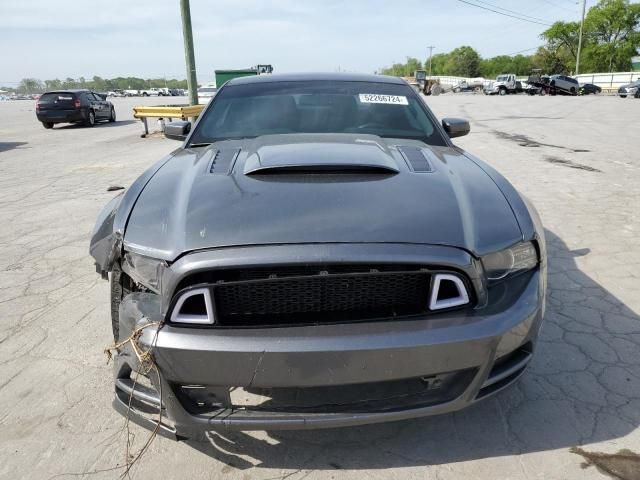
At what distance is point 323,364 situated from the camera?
1551 millimetres

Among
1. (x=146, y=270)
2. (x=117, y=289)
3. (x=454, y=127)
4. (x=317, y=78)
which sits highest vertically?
(x=317, y=78)

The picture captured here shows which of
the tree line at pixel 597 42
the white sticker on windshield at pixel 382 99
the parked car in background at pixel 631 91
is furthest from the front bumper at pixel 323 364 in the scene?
the tree line at pixel 597 42

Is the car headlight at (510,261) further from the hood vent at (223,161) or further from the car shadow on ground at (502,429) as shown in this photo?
the hood vent at (223,161)

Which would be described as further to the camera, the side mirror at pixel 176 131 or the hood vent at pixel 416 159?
the side mirror at pixel 176 131

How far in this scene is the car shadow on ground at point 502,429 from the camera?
76.2 inches

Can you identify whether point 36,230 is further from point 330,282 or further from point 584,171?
point 584,171

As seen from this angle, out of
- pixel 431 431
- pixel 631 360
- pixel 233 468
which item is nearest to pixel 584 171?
pixel 631 360

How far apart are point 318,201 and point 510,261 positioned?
77 cm

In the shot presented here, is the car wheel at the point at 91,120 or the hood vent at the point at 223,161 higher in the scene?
the hood vent at the point at 223,161

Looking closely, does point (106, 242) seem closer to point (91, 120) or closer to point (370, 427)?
point (370, 427)

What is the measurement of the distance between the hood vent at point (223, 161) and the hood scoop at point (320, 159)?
0.08m

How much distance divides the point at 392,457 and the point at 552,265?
A: 8.21 feet

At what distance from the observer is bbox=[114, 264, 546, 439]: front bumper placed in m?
1.55

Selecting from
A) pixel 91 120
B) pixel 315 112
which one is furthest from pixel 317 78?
pixel 91 120
